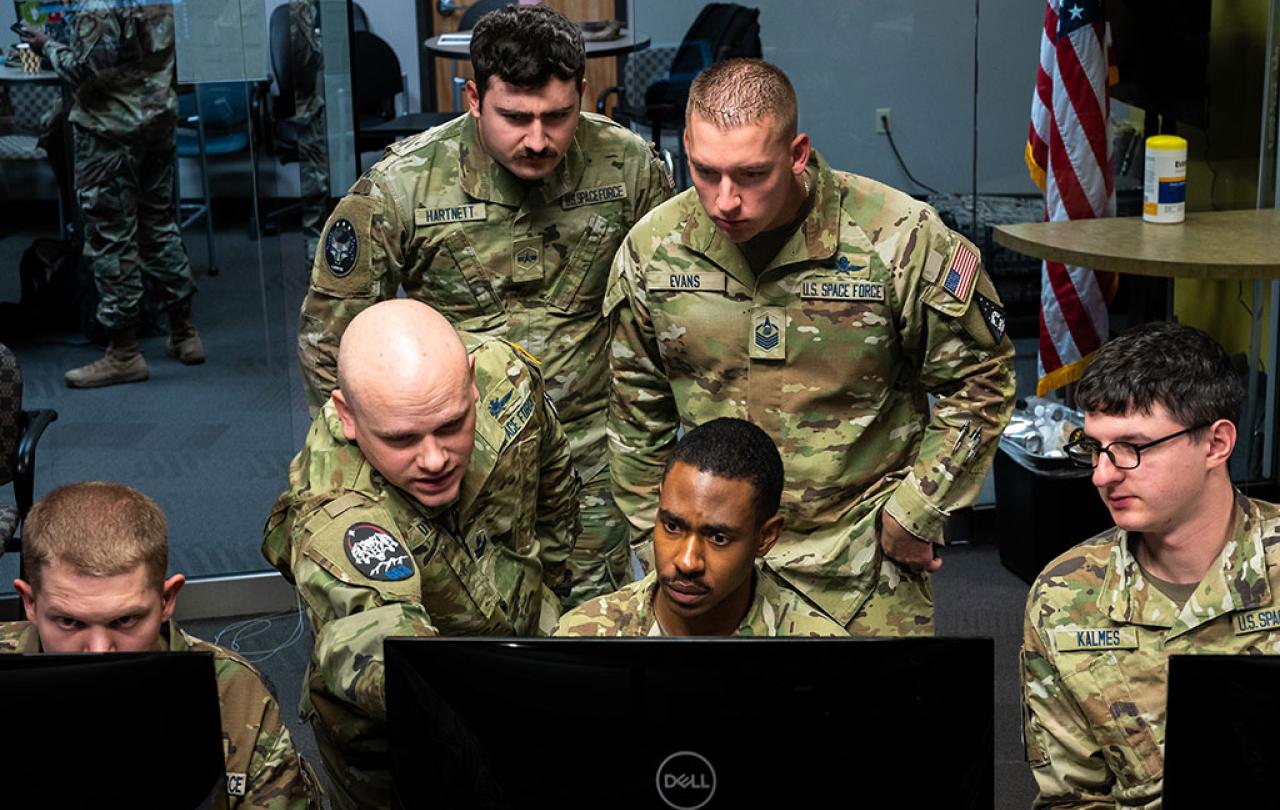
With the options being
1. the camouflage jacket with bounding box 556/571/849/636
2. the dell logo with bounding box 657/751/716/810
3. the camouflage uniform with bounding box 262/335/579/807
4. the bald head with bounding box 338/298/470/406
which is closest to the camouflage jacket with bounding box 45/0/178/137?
the camouflage uniform with bounding box 262/335/579/807

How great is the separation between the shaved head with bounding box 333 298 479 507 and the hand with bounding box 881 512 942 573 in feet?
2.61

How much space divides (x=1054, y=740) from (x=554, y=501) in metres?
0.97

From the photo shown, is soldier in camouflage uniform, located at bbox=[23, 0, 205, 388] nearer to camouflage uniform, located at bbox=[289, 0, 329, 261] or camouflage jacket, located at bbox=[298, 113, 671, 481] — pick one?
camouflage uniform, located at bbox=[289, 0, 329, 261]

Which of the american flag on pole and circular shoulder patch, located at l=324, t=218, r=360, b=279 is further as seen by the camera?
the american flag on pole

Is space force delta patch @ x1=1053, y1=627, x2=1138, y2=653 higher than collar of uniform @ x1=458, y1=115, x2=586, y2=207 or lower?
lower

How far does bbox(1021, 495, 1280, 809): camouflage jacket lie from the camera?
2.14 m

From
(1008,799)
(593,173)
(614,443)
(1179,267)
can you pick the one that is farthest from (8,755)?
(1179,267)

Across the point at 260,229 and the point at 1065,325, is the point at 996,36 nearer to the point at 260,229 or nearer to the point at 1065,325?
the point at 1065,325

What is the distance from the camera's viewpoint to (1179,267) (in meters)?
3.69

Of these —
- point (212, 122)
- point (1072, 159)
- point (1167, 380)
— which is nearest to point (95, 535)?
point (1167, 380)

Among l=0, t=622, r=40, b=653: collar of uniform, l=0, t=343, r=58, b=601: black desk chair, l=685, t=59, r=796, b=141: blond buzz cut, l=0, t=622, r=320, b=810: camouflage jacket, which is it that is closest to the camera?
l=0, t=622, r=320, b=810: camouflage jacket

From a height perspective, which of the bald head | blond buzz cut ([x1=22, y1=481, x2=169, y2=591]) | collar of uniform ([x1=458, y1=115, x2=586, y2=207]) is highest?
collar of uniform ([x1=458, y1=115, x2=586, y2=207])

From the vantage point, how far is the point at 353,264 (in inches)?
128

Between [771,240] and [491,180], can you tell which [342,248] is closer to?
[491,180]
